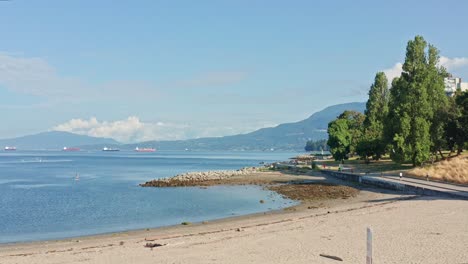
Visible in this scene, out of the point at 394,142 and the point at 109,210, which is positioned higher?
the point at 394,142

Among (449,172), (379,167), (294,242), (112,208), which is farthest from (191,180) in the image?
(294,242)

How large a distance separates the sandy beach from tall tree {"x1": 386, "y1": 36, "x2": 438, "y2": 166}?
28.3m

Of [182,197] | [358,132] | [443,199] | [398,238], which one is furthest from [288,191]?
[358,132]

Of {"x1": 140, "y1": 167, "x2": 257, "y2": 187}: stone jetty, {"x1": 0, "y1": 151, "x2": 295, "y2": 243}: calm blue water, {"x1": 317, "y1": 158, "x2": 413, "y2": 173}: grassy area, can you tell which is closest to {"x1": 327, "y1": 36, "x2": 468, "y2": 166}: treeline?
{"x1": 317, "y1": 158, "x2": 413, "y2": 173}: grassy area

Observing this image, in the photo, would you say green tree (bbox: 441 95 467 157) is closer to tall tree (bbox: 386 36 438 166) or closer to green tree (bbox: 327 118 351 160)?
tall tree (bbox: 386 36 438 166)

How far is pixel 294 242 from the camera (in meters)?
22.0

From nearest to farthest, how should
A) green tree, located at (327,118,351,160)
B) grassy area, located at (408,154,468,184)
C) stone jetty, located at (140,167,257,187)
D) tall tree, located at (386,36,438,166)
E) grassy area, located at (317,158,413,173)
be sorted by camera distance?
grassy area, located at (408,154,468,184), tall tree, located at (386,36,438,166), grassy area, located at (317,158,413,173), stone jetty, located at (140,167,257,187), green tree, located at (327,118,351,160)

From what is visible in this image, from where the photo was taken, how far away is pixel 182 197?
177 ft

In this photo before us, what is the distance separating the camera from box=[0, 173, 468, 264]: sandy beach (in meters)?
18.6

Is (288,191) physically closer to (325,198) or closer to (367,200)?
(325,198)

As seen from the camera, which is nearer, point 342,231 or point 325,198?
point 342,231

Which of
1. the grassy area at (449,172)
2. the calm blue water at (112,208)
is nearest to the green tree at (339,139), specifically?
the calm blue water at (112,208)

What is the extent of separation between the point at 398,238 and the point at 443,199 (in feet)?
51.2

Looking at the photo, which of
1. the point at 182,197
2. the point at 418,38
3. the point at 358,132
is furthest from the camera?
the point at 358,132
